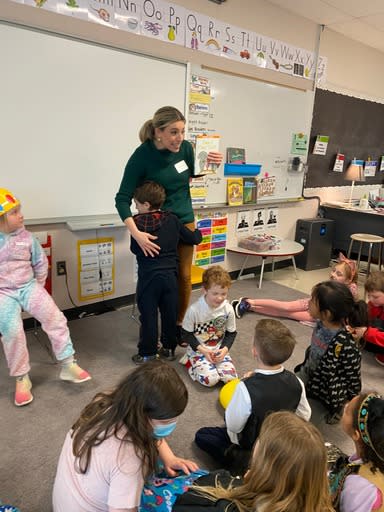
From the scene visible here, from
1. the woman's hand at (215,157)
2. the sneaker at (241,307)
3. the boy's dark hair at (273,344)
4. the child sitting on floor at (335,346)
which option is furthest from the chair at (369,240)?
the boy's dark hair at (273,344)

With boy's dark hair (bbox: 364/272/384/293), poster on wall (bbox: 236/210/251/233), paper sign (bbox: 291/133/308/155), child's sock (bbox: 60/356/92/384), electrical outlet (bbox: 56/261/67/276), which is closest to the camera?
child's sock (bbox: 60/356/92/384)

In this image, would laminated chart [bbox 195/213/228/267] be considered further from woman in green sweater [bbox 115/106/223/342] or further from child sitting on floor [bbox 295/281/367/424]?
child sitting on floor [bbox 295/281/367/424]

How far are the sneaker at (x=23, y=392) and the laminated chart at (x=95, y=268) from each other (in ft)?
3.34

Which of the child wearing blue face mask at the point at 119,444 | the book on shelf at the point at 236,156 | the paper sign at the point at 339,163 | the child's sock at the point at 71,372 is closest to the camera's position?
the child wearing blue face mask at the point at 119,444

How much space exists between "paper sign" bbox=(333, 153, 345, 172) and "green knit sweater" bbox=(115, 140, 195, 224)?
115 inches

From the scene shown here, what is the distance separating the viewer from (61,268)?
2.77m

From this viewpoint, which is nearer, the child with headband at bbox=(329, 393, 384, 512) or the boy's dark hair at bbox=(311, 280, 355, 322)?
the child with headband at bbox=(329, 393, 384, 512)

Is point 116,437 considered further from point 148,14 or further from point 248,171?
point 248,171

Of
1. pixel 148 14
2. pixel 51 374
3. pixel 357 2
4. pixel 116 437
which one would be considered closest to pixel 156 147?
pixel 148 14

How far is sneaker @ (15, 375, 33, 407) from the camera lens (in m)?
1.90

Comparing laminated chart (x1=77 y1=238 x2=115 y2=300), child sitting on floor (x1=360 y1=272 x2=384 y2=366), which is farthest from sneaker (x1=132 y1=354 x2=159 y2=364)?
child sitting on floor (x1=360 y1=272 x2=384 y2=366)

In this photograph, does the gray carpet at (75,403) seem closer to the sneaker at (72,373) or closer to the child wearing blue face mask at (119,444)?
the sneaker at (72,373)

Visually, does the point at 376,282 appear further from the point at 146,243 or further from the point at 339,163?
the point at 339,163

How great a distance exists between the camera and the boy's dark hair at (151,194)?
6.98 feet
